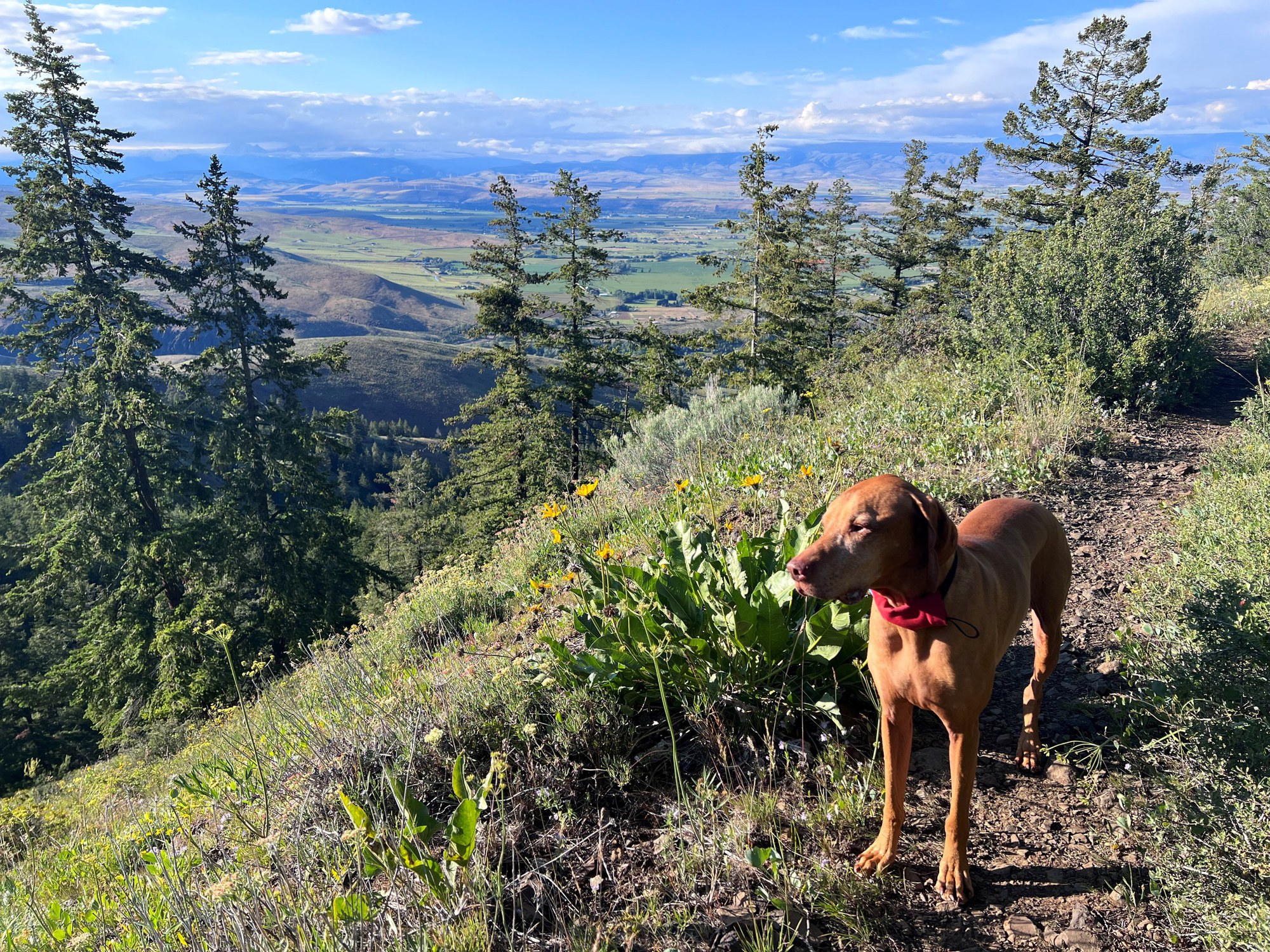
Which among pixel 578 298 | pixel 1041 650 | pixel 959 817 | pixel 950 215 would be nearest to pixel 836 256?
pixel 950 215

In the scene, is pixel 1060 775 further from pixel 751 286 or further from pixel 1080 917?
pixel 751 286

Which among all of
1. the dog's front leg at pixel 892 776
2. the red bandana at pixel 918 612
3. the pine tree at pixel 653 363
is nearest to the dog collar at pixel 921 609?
the red bandana at pixel 918 612

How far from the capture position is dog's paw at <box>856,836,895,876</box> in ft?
7.57

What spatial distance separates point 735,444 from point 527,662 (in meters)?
4.99

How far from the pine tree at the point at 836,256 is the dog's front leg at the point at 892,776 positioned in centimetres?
3003

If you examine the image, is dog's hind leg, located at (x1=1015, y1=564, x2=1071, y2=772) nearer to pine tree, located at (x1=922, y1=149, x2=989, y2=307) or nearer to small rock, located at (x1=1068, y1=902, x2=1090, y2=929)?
small rock, located at (x1=1068, y1=902, x2=1090, y2=929)

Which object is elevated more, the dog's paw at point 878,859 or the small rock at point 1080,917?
the dog's paw at point 878,859

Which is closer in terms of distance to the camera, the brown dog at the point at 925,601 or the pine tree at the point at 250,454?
the brown dog at the point at 925,601

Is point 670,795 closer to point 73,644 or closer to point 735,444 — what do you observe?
point 735,444

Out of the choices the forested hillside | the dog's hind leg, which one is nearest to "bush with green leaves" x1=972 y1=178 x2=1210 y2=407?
the forested hillside

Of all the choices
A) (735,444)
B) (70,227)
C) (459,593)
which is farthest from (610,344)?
(459,593)

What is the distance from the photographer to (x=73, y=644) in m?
32.1

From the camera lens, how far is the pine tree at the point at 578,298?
24.7 meters

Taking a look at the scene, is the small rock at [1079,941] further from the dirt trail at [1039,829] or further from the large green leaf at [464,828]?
the large green leaf at [464,828]
